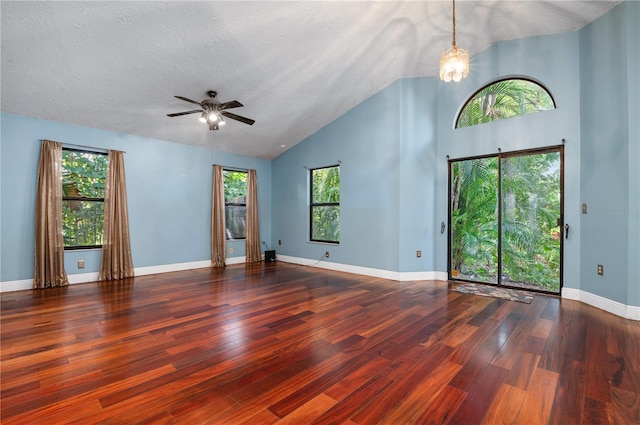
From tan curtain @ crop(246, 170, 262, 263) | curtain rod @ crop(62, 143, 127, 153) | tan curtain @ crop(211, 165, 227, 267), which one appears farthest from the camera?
tan curtain @ crop(246, 170, 262, 263)

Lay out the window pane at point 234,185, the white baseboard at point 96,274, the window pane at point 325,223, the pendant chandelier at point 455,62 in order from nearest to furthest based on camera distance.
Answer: the pendant chandelier at point 455,62, the white baseboard at point 96,274, the window pane at point 325,223, the window pane at point 234,185

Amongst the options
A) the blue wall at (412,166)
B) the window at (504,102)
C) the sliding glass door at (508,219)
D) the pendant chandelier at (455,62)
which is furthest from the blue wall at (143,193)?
the pendant chandelier at (455,62)

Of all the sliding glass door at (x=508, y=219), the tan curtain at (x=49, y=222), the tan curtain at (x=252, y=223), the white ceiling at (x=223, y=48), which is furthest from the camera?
the tan curtain at (x=252, y=223)

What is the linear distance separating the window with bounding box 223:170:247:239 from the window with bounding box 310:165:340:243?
1677 mm

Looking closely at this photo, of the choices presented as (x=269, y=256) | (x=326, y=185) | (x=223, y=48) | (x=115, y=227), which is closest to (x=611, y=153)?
(x=326, y=185)

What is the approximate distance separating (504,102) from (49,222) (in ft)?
23.8

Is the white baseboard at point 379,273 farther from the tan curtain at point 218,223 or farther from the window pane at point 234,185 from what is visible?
the window pane at point 234,185

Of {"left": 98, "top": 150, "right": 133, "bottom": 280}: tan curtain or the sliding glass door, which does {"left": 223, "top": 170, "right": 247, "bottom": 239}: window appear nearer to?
{"left": 98, "top": 150, "right": 133, "bottom": 280}: tan curtain

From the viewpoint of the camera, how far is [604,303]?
3422 mm

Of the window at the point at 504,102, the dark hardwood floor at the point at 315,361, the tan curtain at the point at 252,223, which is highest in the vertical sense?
the window at the point at 504,102

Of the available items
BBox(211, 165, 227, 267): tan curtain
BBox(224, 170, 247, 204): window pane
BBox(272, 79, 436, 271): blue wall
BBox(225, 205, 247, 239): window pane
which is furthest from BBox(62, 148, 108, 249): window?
BBox(272, 79, 436, 271): blue wall

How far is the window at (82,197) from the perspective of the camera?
4820 millimetres

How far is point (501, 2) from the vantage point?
3559mm

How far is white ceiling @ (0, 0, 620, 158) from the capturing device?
3.07 metres
